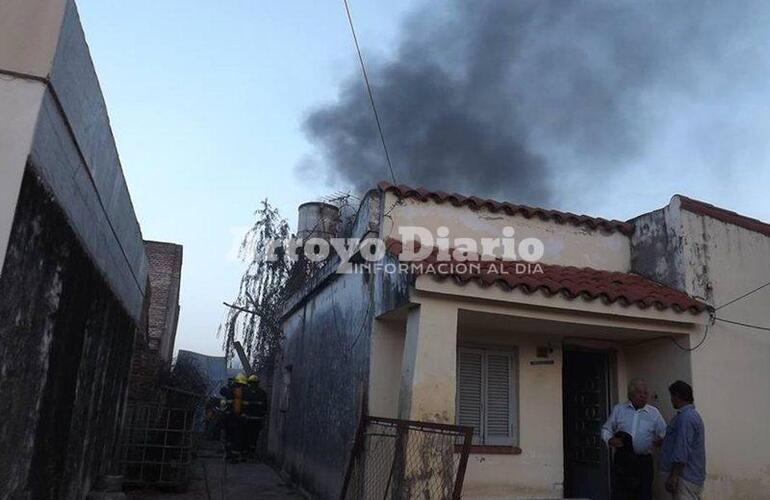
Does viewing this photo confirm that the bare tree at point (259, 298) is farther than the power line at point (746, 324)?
Yes

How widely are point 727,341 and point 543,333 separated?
206 cm

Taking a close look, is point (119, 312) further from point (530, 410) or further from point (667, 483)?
point (667, 483)

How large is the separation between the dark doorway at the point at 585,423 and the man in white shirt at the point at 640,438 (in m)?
1.01

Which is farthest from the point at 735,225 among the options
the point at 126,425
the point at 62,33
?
the point at 126,425

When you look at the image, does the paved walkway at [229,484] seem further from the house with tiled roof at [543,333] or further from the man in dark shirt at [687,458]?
the man in dark shirt at [687,458]

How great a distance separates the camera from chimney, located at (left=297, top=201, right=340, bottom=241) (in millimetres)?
12448

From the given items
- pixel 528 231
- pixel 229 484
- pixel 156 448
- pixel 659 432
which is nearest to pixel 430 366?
pixel 659 432

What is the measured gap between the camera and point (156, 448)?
323 inches

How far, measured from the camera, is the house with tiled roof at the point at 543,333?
229 inches

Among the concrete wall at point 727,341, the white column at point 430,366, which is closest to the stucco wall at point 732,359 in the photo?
the concrete wall at point 727,341

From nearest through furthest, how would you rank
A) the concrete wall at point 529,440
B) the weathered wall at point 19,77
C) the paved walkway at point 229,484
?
the weathered wall at point 19,77 < the concrete wall at point 529,440 < the paved walkway at point 229,484

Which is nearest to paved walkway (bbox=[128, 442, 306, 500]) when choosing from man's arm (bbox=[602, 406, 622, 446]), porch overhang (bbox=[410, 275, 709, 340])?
man's arm (bbox=[602, 406, 622, 446])

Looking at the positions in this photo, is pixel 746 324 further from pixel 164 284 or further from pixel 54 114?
pixel 164 284

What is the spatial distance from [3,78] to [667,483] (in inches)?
250
